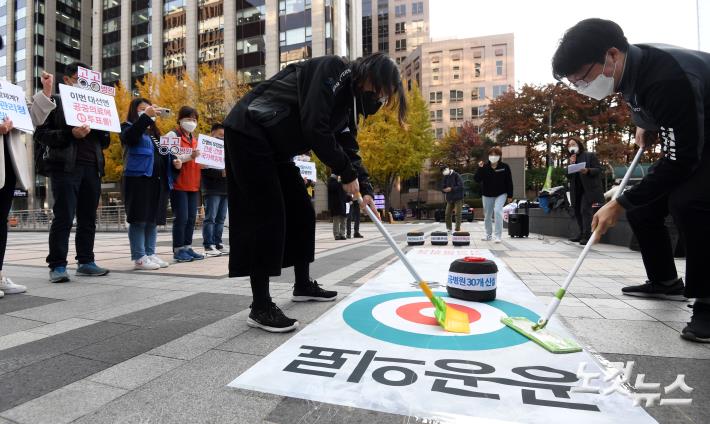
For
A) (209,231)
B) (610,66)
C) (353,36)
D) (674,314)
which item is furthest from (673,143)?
(353,36)

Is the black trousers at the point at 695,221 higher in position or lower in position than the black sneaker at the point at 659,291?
higher

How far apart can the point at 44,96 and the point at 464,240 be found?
19.3ft

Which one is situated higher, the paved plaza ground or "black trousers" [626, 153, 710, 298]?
"black trousers" [626, 153, 710, 298]

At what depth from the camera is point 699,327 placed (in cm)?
183

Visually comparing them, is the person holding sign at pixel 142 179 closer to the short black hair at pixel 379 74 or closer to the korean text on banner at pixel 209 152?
the korean text on banner at pixel 209 152

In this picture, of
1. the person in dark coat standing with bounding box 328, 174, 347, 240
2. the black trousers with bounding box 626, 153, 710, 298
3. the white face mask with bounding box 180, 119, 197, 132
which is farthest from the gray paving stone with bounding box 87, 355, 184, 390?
the person in dark coat standing with bounding box 328, 174, 347, 240

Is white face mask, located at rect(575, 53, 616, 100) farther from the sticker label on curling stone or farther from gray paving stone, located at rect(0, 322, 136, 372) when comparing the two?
gray paving stone, located at rect(0, 322, 136, 372)

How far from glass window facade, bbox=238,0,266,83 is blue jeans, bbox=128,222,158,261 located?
97.6 feet

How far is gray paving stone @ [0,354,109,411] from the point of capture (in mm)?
1322

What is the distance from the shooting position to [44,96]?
11.3ft

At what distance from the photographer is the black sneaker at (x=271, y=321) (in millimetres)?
2014

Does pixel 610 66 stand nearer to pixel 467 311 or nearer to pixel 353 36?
pixel 467 311

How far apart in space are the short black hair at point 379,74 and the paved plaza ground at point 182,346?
143 cm

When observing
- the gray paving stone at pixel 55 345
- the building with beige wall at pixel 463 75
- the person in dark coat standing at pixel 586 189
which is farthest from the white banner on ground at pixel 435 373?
the building with beige wall at pixel 463 75
